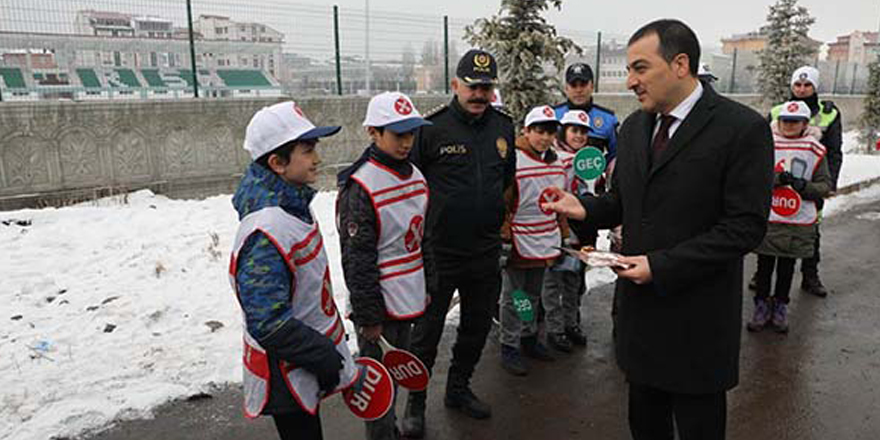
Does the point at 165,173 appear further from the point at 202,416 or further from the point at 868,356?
the point at 868,356

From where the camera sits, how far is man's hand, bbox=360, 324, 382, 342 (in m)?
3.21

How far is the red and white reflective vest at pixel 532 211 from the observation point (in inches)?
180

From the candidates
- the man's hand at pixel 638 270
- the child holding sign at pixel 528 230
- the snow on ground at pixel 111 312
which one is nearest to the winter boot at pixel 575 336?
the child holding sign at pixel 528 230

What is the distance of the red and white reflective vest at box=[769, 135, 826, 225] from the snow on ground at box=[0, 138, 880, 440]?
209cm

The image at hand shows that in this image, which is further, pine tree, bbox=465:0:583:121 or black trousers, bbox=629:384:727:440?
pine tree, bbox=465:0:583:121

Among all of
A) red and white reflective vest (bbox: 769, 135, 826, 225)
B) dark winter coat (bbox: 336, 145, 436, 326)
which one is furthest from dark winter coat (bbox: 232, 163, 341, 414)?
red and white reflective vest (bbox: 769, 135, 826, 225)

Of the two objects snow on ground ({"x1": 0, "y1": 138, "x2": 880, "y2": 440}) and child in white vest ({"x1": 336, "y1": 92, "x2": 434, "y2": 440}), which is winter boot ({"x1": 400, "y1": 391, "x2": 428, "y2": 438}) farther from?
snow on ground ({"x1": 0, "y1": 138, "x2": 880, "y2": 440})

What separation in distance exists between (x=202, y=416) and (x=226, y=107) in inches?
297

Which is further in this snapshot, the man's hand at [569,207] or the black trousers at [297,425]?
the man's hand at [569,207]

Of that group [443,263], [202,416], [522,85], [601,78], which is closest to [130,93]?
[522,85]

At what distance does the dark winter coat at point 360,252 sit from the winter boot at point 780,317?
13.1 feet

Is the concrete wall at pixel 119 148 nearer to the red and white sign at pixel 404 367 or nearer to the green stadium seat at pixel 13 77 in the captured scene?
the green stadium seat at pixel 13 77

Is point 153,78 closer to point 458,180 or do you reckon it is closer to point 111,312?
point 111,312

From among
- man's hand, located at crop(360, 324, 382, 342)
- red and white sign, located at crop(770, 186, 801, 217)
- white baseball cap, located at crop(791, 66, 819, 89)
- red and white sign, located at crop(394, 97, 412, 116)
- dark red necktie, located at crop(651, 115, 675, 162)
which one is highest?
white baseball cap, located at crop(791, 66, 819, 89)
